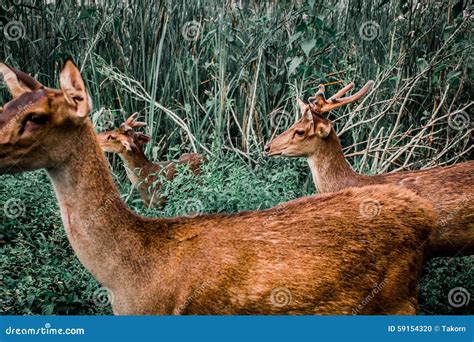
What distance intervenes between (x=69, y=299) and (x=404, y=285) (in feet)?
5.44

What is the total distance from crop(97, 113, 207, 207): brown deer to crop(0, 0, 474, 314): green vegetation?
0.25 feet

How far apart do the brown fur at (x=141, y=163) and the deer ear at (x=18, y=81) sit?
158 centimetres

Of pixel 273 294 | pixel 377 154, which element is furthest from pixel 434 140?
pixel 273 294

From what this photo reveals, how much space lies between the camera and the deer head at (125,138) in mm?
5582

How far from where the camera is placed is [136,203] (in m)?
5.46

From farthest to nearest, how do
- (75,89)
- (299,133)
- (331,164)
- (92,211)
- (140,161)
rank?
(140,161)
(331,164)
(299,133)
(92,211)
(75,89)

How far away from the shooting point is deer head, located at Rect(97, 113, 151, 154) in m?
5.58

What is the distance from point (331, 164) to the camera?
18.4 feet

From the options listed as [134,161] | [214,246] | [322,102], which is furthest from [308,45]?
[214,246]

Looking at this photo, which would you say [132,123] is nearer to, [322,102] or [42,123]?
[322,102]

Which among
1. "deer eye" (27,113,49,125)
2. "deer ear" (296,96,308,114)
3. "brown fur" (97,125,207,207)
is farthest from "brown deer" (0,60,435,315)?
"deer ear" (296,96,308,114)

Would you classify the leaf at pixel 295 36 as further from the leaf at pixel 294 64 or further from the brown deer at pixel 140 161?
the brown deer at pixel 140 161

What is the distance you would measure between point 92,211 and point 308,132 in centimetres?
223

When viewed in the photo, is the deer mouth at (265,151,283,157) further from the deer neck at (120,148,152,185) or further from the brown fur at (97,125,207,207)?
the deer neck at (120,148,152,185)
